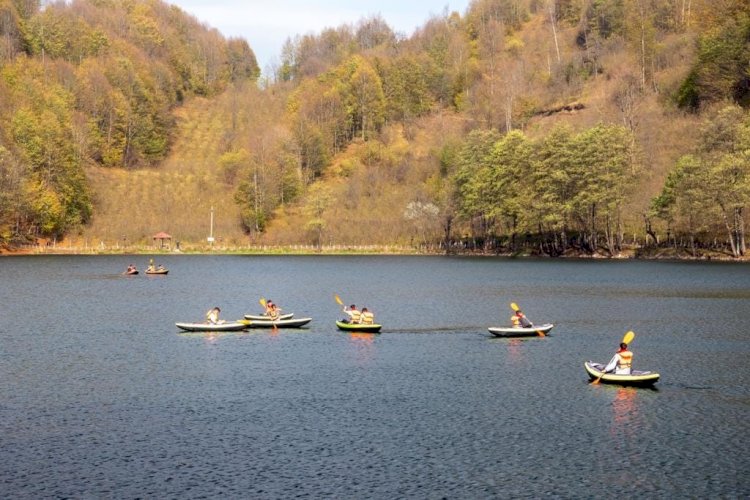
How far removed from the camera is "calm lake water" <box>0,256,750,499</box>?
96.5ft

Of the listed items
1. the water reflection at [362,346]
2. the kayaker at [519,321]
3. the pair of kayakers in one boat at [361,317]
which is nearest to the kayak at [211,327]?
the pair of kayakers in one boat at [361,317]

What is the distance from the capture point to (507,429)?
35.8 m

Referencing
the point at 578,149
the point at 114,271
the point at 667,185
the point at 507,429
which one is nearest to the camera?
the point at 507,429

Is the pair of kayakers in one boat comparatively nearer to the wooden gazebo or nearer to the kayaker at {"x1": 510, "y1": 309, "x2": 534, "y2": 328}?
the kayaker at {"x1": 510, "y1": 309, "x2": 534, "y2": 328}

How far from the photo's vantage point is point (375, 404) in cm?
3997

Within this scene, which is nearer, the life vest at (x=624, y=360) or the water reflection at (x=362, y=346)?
the life vest at (x=624, y=360)

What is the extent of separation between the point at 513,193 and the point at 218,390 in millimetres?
121863

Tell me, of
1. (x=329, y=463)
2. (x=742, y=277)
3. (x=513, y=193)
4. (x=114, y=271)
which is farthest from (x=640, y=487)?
(x=513, y=193)

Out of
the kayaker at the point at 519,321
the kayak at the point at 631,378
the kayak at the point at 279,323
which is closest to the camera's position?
the kayak at the point at 631,378

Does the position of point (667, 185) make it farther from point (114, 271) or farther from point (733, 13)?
point (114, 271)

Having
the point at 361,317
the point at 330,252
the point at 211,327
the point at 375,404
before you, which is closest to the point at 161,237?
the point at 330,252

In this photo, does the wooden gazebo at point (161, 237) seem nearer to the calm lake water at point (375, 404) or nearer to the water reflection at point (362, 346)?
the calm lake water at point (375, 404)

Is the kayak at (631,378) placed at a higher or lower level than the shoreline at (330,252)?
lower

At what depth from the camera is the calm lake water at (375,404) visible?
96.5ft
